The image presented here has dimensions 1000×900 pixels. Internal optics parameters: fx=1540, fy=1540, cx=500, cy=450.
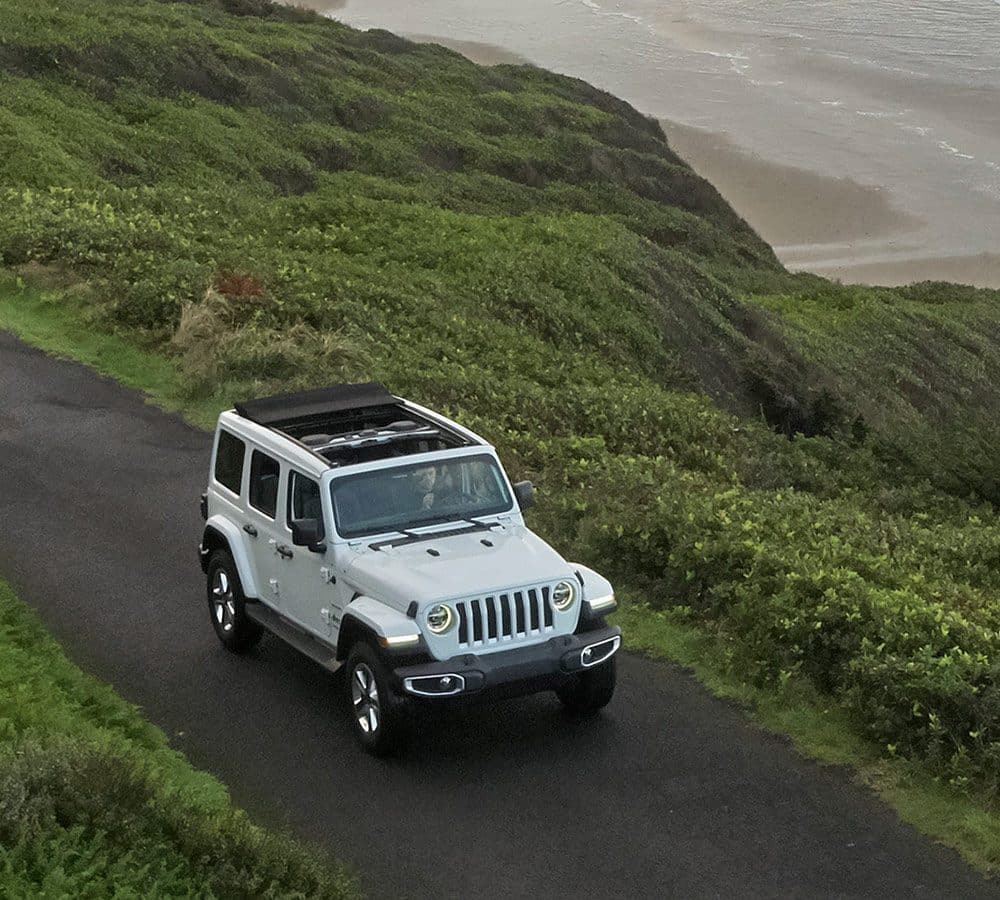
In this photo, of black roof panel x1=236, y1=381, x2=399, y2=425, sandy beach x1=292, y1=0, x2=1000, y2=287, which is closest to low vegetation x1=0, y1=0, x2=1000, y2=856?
black roof panel x1=236, y1=381, x2=399, y2=425

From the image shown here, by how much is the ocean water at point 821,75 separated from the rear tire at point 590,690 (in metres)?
47.3

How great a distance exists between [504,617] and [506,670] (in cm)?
37

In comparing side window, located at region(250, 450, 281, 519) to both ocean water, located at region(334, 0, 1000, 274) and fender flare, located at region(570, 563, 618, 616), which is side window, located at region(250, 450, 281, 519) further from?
ocean water, located at region(334, 0, 1000, 274)

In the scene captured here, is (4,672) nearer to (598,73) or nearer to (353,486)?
(353,486)

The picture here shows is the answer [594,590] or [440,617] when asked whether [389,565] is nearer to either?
[440,617]

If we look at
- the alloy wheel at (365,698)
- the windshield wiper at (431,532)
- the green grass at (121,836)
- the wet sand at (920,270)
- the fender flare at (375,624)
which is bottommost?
the wet sand at (920,270)

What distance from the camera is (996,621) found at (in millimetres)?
13172

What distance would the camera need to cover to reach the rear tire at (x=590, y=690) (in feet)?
35.9

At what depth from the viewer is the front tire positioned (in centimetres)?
1034

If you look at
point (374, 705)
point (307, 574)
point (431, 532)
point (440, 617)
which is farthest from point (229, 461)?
point (440, 617)

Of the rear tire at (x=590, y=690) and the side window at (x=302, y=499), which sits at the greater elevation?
the side window at (x=302, y=499)

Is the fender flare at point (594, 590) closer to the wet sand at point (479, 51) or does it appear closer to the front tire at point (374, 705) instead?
the front tire at point (374, 705)

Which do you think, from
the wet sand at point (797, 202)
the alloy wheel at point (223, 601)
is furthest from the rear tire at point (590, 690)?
the wet sand at point (797, 202)

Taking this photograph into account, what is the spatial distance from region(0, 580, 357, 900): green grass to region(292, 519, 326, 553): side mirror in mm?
1937
